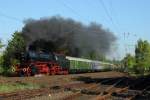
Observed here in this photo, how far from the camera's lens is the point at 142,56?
3780 inches

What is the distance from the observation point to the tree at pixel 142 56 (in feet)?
273

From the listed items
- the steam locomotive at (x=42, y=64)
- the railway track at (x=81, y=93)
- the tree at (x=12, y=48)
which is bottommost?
the railway track at (x=81, y=93)

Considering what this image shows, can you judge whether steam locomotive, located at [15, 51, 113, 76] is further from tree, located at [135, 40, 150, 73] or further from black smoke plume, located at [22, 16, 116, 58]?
tree, located at [135, 40, 150, 73]

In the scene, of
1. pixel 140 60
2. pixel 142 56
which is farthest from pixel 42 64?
pixel 142 56

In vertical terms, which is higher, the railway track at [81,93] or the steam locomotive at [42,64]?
the steam locomotive at [42,64]

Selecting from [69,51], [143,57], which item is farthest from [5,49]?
[143,57]

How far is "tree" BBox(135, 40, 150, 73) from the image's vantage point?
8316cm

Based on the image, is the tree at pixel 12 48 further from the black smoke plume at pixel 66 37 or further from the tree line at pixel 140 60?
the tree line at pixel 140 60

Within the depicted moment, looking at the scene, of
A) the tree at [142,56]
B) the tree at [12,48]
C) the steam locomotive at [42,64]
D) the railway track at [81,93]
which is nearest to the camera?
the railway track at [81,93]

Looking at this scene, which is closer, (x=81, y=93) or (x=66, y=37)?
(x=81, y=93)

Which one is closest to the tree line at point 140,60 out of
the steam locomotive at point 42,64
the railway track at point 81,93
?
the steam locomotive at point 42,64

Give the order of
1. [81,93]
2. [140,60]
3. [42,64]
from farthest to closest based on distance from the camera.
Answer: [140,60] < [42,64] < [81,93]

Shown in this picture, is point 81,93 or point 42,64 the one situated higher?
point 42,64

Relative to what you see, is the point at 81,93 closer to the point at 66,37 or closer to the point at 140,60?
the point at 66,37
